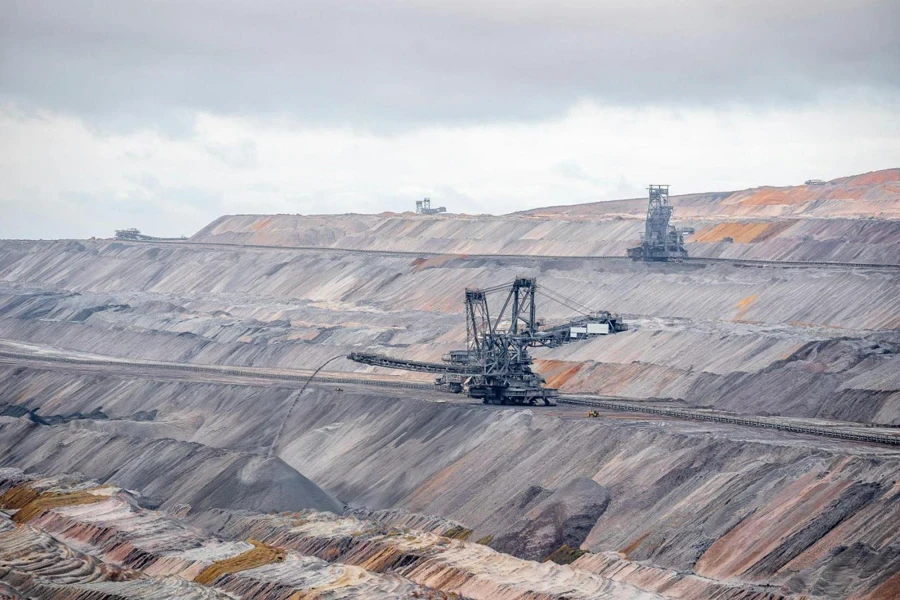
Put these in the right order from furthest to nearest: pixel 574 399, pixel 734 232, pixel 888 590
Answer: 1. pixel 734 232
2. pixel 574 399
3. pixel 888 590

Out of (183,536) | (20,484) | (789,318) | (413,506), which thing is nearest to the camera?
(183,536)

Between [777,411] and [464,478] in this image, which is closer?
[464,478]

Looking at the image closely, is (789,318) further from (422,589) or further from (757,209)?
(757,209)

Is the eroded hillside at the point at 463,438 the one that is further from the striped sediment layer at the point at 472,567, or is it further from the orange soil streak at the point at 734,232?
the orange soil streak at the point at 734,232

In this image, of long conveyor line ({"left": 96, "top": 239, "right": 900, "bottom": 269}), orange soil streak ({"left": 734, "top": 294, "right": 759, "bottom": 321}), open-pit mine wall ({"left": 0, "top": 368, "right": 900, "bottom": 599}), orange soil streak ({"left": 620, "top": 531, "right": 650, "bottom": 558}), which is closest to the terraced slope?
long conveyor line ({"left": 96, "top": 239, "right": 900, "bottom": 269})

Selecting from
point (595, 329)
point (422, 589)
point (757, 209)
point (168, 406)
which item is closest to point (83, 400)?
point (168, 406)

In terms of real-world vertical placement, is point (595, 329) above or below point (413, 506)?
above

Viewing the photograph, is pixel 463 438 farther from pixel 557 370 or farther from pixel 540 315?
pixel 540 315

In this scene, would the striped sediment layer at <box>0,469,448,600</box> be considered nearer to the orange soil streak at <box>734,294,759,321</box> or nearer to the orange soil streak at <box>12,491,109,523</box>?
the orange soil streak at <box>12,491,109,523</box>

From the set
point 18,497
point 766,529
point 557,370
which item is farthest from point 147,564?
point 557,370
